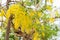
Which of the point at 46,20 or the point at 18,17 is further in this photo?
the point at 46,20

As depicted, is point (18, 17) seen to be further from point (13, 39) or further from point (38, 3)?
point (13, 39)

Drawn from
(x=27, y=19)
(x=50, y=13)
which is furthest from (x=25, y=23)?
(x=50, y=13)

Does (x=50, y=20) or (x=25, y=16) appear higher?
(x=25, y=16)

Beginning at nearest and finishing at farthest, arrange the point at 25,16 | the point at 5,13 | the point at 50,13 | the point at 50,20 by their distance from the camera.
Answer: the point at 25,16 → the point at 5,13 → the point at 50,20 → the point at 50,13

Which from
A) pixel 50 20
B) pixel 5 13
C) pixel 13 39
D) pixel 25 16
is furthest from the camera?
pixel 13 39

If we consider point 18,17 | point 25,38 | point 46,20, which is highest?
point 18,17

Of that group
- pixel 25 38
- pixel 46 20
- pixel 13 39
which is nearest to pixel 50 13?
pixel 46 20

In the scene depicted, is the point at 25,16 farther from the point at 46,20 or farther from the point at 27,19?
the point at 46,20

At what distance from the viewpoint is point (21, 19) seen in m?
1.16

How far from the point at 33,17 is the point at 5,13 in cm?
24

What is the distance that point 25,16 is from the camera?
1149mm

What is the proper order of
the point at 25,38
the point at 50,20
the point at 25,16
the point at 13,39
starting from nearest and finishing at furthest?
the point at 25,16, the point at 50,20, the point at 25,38, the point at 13,39

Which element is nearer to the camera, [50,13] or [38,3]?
[38,3]

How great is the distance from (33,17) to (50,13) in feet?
2.16
